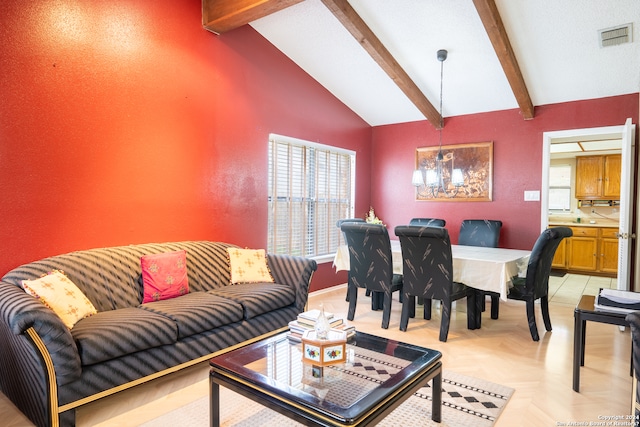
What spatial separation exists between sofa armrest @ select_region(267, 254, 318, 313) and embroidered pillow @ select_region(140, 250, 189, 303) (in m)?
0.80

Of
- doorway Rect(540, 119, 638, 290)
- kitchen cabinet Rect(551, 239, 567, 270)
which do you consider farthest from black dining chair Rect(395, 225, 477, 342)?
kitchen cabinet Rect(551, 239, 567, 270)

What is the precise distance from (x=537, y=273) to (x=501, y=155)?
2142 millimetres

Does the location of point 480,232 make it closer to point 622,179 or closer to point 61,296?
point 622,179

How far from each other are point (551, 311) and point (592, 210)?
3.84 metres

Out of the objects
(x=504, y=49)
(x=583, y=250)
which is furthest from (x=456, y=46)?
(x=583, y=250)

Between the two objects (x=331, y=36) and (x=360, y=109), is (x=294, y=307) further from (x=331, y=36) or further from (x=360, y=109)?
(x=360, y=109)

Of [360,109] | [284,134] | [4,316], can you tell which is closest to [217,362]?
[4,316]

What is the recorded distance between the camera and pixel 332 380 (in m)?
1.71

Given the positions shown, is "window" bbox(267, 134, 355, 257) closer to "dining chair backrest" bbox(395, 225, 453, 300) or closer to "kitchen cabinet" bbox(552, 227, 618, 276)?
"dining chair backrest" bbox(395, 225, 453, 300)

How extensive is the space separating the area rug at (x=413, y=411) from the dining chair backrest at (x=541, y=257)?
1155 mm

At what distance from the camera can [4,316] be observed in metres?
1.88

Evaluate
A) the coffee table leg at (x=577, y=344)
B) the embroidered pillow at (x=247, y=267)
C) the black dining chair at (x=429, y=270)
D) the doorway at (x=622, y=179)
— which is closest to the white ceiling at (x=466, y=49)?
the doorway at (x=622, y=179)

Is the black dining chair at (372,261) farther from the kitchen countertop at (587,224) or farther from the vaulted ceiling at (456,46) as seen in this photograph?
the kitchen countertop at (587,224)

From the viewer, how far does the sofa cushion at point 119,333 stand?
6.65 ft
